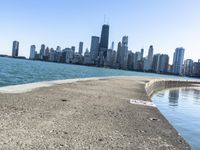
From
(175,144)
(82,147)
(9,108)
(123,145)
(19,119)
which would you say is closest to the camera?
(82,147)

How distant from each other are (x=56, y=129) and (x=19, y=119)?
1.17 metres

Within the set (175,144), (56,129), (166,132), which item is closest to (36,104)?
(56,129)

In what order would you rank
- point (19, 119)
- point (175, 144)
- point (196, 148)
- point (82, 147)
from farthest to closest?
point (196, 148) → point (19, 119) → point (175, 144) → point (82, 147)

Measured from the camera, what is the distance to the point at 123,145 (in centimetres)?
648

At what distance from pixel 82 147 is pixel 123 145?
947 millimetres

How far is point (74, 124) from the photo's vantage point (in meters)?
7.95

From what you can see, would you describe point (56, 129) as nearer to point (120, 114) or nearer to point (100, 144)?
point (100, 144)

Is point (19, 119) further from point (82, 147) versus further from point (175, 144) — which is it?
point (175, 144)

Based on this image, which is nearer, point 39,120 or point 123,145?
point 123,145

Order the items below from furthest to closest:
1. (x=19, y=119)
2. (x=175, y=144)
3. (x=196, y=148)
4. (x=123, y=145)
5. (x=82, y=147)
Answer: (x=196, y=148)
(x=19, y=119)
(x=175, y=144)
(x=123, y=145)
(x=82, y=147)

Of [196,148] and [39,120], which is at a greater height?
[39,120]

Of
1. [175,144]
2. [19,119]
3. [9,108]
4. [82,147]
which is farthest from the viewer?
[9,108]

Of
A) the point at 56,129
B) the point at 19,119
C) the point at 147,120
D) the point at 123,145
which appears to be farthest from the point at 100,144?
the point at 147,120

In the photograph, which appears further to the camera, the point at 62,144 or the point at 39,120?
the point at 39,120
